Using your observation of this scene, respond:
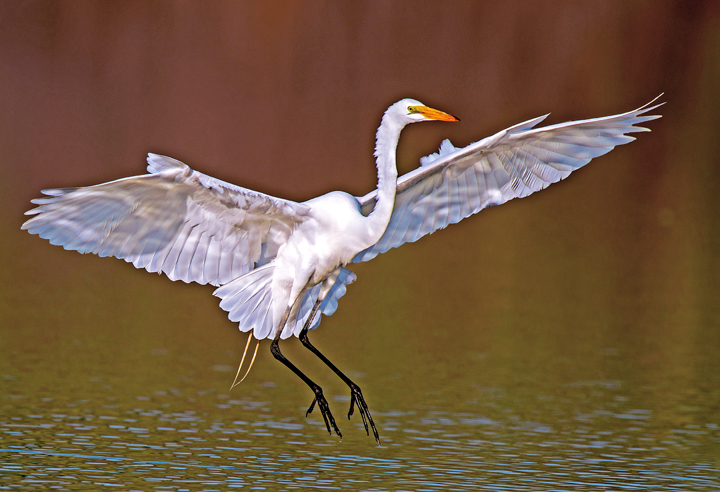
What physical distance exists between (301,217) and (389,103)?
730 inches

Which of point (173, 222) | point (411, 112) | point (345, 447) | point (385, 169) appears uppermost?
point (411, 112)

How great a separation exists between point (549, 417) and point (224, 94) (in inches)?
677

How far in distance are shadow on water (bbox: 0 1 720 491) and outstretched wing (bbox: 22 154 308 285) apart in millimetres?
1252

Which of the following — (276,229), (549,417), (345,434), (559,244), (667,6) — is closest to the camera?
(276,229)

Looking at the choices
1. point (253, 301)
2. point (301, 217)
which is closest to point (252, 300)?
point (253, 301)

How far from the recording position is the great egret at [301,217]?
701cm

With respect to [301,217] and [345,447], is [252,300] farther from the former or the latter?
[345,447]

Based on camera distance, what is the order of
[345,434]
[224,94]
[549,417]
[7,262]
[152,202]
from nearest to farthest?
1. [152,202]
2. [345,434]
3. [549,417]
4. [7,262]
5. [224,94]

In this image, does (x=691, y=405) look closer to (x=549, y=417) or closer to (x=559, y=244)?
(x=549, y=417)

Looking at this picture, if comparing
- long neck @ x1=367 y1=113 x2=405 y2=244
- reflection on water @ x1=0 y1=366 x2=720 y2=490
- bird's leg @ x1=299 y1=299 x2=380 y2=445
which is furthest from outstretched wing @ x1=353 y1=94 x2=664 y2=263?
reflection on water @ x1=0 y1=366 x2=720 y2=490

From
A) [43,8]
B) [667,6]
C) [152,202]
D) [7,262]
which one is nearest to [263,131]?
[43,8]

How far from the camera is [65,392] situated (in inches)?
357

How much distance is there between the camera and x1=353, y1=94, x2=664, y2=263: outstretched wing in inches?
297

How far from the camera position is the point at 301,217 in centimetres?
755
